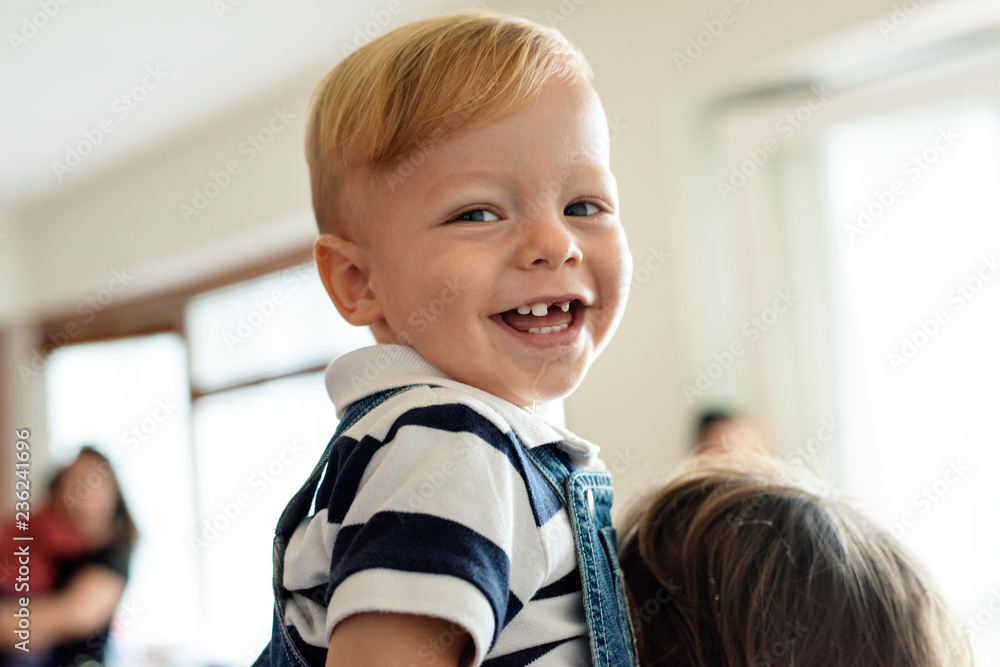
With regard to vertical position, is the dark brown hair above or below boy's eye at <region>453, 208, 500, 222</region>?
below

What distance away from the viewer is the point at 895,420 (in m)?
2.76

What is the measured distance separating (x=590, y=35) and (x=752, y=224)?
0.94m

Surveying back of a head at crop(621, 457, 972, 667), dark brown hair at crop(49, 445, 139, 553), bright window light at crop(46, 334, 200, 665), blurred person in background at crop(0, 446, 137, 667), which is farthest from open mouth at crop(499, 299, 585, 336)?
bright window light at crop(46, 334, 200, 665)

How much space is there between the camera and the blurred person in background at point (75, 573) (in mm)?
2361

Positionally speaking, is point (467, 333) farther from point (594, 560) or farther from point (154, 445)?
point (154, 445)

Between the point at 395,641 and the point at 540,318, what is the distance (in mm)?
265

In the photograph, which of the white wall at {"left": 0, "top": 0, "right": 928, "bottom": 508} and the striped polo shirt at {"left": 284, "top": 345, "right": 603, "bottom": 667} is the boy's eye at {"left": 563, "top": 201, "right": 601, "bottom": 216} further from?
the white wall at {"left": 0, "top": 0, "right": 928, "bottom": 508}

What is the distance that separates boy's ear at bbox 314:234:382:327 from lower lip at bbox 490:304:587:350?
11cm

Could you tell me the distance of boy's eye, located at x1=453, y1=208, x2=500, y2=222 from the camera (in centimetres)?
61

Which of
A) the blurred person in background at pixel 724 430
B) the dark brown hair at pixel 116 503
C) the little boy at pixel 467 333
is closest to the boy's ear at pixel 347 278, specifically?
the little boy at pixel 467 333

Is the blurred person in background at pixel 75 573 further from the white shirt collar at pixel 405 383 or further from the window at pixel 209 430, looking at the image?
the white shirt collar at pixel 405 383

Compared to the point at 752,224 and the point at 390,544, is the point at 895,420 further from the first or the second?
the point at 390,544

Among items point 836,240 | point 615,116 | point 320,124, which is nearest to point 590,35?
point 615,116

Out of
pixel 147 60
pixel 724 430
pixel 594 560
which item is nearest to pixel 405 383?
pixel 594 560
